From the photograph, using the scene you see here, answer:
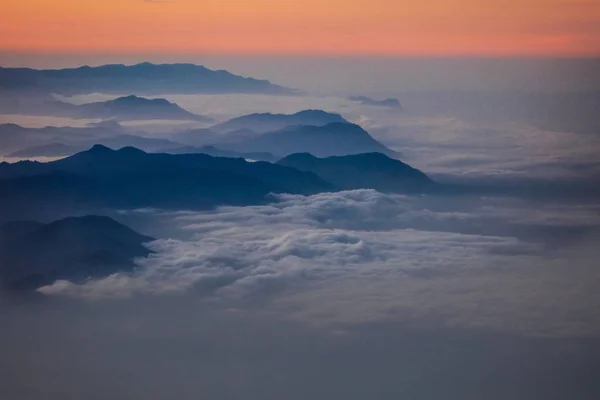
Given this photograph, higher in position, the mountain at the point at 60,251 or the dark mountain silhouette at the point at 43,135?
the dark mountain silhouette at the point at 43,135

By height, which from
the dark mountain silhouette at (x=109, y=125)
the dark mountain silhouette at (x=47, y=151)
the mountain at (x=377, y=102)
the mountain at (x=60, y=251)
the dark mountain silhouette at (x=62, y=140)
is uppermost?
the mountain at (x=377, y=102)

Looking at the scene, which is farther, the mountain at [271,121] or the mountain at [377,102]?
the mountain at [377,102]

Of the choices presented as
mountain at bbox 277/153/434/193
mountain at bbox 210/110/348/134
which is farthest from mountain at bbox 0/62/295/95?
mountain at bbox 277/153/434/193

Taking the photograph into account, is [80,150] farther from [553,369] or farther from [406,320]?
[553,369]

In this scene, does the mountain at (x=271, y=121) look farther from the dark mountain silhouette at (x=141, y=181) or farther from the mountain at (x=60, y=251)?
the mountain at (x=60, y=251)

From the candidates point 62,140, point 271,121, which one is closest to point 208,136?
point 271,121

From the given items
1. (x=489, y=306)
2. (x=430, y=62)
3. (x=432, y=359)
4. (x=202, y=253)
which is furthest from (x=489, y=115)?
(x=202, y=253)

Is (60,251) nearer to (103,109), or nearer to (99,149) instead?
(99,149)

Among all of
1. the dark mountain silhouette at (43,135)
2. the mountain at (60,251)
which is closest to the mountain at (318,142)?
the dark mountain silhouette at (43,135)
